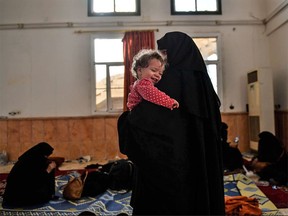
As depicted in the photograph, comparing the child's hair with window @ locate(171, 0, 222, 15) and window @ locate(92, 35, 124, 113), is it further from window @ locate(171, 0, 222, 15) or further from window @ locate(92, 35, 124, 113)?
window @ locate(171, 0, 222, 15)

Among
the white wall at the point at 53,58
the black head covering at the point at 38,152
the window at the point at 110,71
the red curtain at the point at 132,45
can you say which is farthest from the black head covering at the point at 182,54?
the white wall at the point at 53,58

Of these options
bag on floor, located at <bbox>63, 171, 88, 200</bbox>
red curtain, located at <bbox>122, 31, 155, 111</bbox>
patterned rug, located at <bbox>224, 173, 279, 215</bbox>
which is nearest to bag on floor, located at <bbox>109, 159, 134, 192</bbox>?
bag on floor, located at <bbox>63, 171, 88, 200</bbox>

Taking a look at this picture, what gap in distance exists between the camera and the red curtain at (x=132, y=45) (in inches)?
198

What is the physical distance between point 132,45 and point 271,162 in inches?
123

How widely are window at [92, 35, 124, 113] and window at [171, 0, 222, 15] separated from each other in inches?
53.2

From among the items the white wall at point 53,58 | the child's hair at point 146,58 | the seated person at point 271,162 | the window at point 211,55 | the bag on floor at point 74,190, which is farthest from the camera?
the window at point 211,55

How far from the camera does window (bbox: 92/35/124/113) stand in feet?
17.3

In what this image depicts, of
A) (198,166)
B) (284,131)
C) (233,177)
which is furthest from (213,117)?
(284,131)

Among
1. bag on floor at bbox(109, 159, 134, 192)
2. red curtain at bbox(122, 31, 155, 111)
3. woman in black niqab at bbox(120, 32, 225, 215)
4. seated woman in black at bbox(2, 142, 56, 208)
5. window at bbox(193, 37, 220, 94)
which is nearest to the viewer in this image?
woman in black niqab at bbox(120, 32, 225, 215)

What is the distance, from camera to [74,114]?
205 inches

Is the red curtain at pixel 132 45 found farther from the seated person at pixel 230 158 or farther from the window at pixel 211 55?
the seated person at pixel 230 158

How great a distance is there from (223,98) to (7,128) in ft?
14.0

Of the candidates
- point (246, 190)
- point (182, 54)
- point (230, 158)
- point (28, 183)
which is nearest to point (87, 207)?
point (28, 183)

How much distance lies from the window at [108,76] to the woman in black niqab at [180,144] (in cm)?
412
